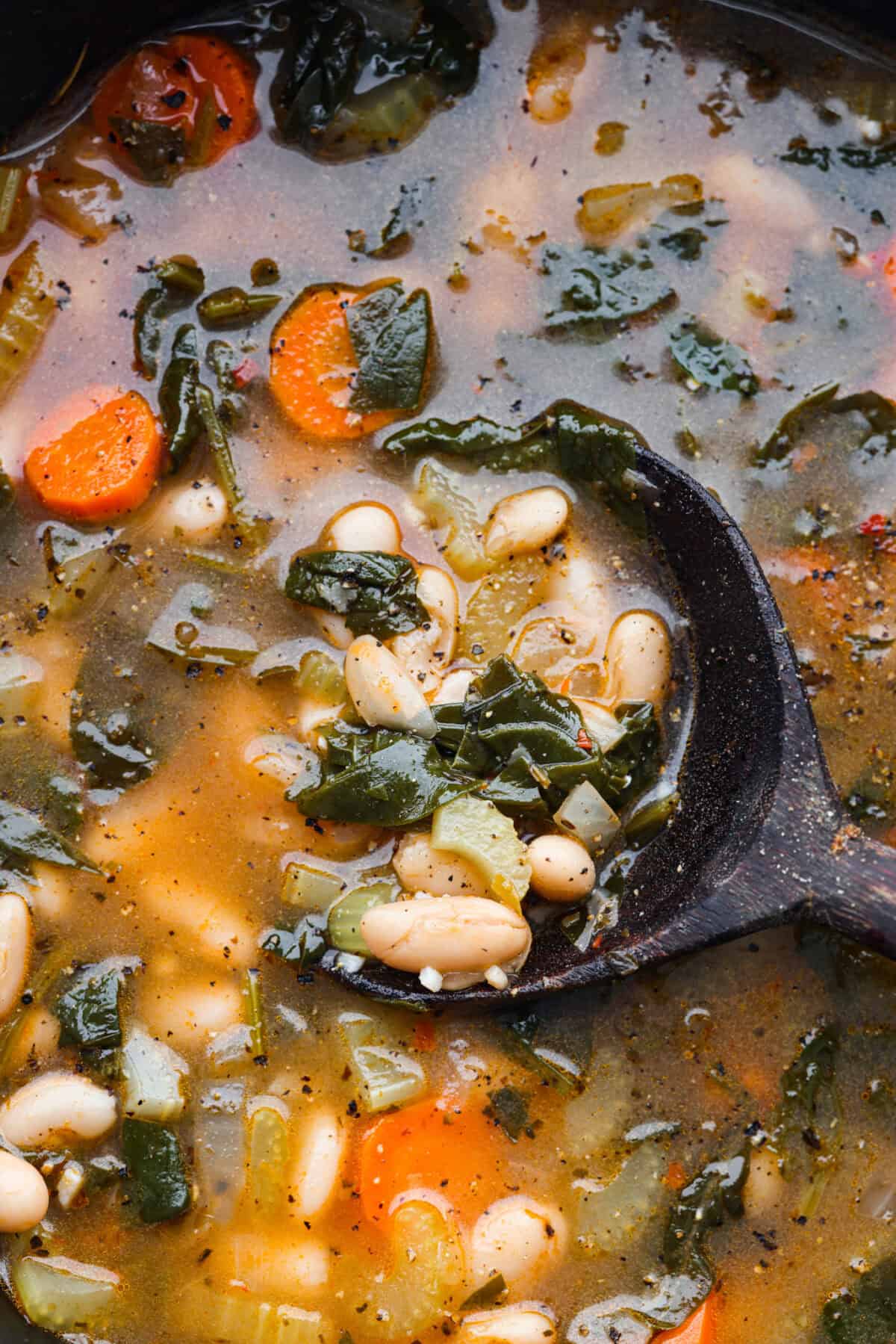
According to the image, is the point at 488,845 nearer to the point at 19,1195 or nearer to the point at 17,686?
the point at 17,686

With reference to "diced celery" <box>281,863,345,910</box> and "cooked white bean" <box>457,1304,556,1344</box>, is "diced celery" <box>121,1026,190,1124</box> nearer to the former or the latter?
"diced celery" <box>281,863,345,910</box>

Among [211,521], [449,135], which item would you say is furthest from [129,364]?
[449,135]

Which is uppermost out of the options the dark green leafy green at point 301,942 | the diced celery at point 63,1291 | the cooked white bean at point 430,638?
the cooked white bean at point 430,638

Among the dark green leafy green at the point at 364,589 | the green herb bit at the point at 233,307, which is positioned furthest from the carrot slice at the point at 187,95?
the dark green leafy green at the point at 364,589

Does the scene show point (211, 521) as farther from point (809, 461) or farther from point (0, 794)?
point (809, 461)

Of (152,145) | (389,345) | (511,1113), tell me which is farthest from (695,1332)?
(152,145)

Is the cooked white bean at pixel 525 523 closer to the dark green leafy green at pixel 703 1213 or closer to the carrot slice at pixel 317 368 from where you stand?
the carrot slice at pixel 317 368
